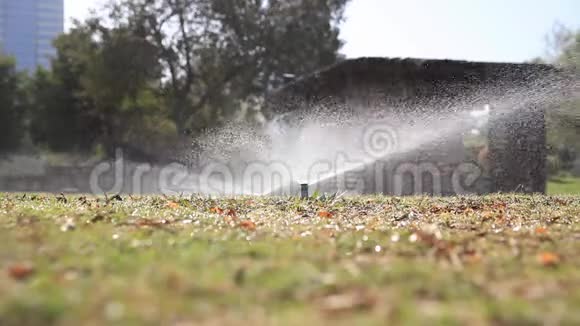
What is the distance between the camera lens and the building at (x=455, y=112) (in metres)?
15.4

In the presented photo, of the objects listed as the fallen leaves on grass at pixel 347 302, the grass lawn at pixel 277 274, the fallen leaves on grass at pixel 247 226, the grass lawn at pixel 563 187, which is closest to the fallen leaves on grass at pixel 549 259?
the grass lawn at pixel 277 274

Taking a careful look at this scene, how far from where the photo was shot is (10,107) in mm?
35188

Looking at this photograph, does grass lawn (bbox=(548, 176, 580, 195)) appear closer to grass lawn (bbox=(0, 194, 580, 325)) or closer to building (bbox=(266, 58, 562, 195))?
building (bbox=(266, 58, 562, 195))

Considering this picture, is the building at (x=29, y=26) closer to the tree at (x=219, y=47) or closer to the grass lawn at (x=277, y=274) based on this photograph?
the tree at (x=219, y=47)

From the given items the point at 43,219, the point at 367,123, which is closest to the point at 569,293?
the point at 43,219

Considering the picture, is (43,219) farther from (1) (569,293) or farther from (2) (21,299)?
(1) (569,293)

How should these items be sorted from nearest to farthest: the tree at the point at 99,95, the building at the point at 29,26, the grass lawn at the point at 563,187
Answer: the grass lawn at the point at 563,187
the tree at the point at 99,95
the building at the point at 29,26

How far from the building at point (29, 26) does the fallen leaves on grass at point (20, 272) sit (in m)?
120

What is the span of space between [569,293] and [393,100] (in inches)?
540

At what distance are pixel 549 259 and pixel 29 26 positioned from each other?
12663 cm

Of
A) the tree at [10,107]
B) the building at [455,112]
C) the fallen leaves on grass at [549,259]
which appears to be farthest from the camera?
the tree at [10,107]

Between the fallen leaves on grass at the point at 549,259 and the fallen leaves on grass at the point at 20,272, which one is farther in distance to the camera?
the fallen leaves on grass at the point at 549,259

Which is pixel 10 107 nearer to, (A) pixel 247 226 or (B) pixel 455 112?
(B) pixel 455 112

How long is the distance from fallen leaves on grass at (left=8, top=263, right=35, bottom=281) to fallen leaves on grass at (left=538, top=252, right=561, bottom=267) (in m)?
2.25
